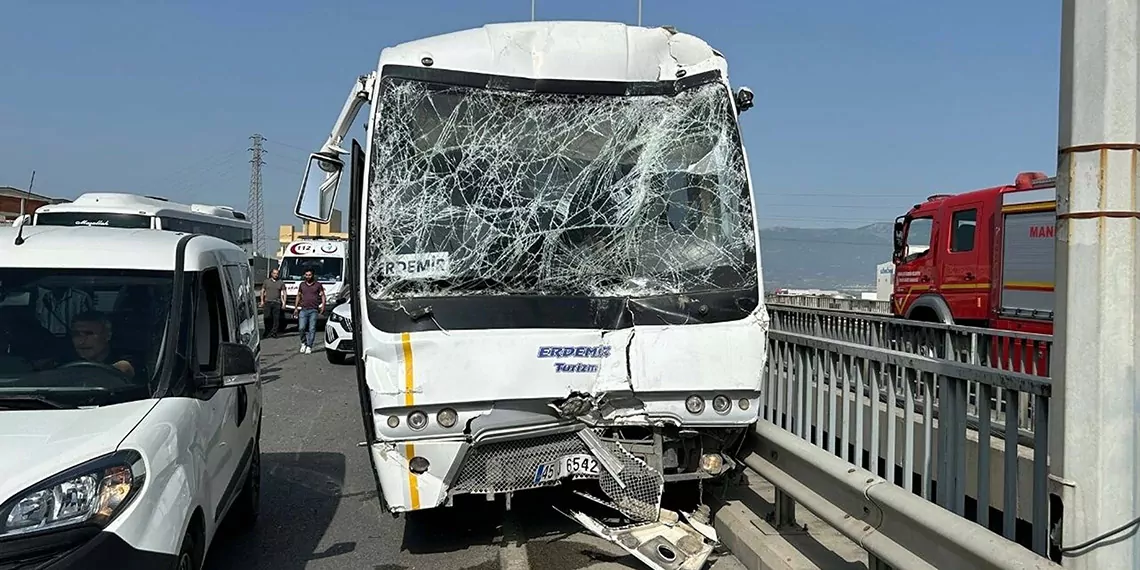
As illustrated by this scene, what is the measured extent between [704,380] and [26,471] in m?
3.27

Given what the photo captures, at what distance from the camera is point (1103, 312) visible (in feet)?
8.77

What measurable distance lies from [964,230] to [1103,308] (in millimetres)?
10504

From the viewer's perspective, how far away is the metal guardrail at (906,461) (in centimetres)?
318

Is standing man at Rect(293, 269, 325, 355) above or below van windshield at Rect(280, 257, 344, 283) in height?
below

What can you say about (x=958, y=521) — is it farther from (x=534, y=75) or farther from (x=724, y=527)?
(x=534, y=75)

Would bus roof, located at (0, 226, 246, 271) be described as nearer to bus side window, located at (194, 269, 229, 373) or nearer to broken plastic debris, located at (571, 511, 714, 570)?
bus side window, located at (194, 269, 229, 373)

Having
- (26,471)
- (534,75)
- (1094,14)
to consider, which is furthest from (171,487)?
(1094,14)

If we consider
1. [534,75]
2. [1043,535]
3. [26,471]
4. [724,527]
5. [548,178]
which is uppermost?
[534,75]

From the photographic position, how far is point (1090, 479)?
2691 millimetres

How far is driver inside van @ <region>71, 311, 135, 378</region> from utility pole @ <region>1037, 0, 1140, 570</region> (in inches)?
158

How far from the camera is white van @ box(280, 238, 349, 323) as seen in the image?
2411cm

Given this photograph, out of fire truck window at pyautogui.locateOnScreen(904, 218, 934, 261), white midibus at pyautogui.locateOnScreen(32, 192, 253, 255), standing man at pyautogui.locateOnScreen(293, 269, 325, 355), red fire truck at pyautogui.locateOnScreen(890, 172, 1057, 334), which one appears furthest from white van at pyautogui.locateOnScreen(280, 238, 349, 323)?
red fire truck at pyautogui.locateOnScreen(890, 172, 1057, 334)

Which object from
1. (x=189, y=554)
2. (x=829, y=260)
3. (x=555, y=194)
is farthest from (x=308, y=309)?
(x=829, y=260)

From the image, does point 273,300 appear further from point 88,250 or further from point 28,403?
point 28,403
